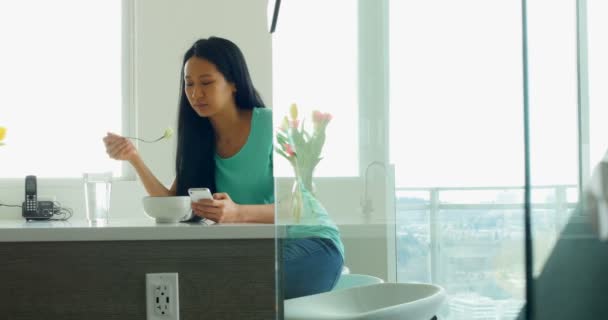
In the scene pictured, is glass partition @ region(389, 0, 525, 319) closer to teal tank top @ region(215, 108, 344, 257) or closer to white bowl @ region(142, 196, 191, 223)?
white bowl @ region(142, 196, 191, 223)

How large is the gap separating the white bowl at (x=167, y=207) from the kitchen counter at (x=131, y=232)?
67 millimetres

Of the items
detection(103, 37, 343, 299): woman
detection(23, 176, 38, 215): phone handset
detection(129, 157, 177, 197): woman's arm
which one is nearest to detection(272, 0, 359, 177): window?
detection(103, 37, 343, 299): woman

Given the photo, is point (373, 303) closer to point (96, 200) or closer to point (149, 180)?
point (96, 200)

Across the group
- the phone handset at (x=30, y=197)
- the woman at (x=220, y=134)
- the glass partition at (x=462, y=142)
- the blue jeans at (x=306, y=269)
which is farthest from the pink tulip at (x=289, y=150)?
the phone handset at (x=30, y=197)

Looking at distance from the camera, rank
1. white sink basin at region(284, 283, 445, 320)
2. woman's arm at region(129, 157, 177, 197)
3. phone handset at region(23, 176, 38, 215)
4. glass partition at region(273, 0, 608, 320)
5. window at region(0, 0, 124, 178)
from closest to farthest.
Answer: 1. glass partition at region(273, 0, 608, 320)
2. white sink basin at region(284, 283, 445, 320)
3. woman's arm at region(129, 157, 177, 197)
4. phone handset at region(23, 176, 38, 215)
5. window at region(0, 0, 124, 178)

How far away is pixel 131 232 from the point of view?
1.59 metres

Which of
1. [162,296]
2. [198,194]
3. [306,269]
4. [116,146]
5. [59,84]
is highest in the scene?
[59,84]

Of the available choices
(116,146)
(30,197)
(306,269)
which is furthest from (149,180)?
(30,197)

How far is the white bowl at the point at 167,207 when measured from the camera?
1.66 metres

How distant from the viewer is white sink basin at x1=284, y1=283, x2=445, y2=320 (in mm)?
1004

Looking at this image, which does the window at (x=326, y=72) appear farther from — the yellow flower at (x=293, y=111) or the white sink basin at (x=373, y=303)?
the white sink basin at (x=373, y=303)

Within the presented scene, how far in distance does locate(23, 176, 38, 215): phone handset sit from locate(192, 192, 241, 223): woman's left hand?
7.22 feet

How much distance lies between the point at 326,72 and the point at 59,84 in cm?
324

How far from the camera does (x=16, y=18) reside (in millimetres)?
3938
